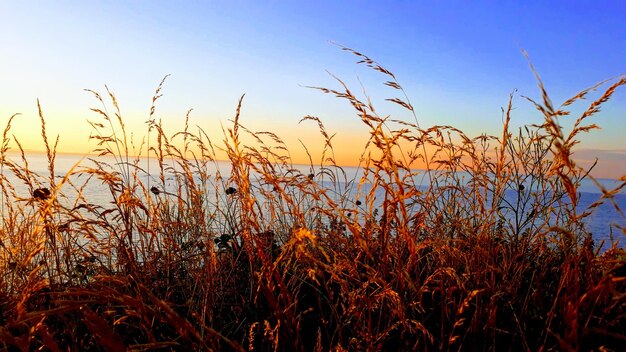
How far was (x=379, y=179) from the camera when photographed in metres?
1.87

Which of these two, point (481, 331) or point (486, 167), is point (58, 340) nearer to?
point (481, 331)

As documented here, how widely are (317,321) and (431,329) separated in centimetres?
60

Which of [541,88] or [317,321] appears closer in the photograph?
[541,88]

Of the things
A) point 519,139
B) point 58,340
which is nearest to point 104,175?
point 58,340

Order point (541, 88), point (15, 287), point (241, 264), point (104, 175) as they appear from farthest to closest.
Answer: point (241, 264)
point (15, 287)
point (104, 175)
point (541, 88)

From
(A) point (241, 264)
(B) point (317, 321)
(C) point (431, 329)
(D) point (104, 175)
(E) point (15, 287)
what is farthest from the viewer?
(A) point (241, 264)

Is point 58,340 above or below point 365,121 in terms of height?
below

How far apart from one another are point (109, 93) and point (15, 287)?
145 cm

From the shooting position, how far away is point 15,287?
3.23 meters

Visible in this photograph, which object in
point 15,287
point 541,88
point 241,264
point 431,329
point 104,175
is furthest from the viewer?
point 241,264

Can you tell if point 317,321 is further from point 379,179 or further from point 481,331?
point 379,179

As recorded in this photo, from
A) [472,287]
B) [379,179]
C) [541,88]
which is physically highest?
[541,88]

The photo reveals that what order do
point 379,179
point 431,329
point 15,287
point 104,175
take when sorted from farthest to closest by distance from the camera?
point 15,287 < point 431,329 < point 104,175 < point 379,179

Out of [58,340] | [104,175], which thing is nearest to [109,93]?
[104,175]
